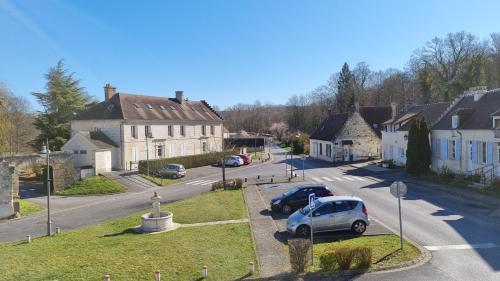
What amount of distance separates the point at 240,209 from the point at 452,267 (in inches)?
498

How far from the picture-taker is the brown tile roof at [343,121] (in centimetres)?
5456

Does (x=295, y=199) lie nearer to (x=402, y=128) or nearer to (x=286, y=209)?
(x=286, y=209)

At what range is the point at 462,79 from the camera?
6406 centimetres

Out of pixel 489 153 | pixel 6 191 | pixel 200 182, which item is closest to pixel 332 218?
pixel 489 153

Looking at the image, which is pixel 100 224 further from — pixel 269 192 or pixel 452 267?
pixel 452 267

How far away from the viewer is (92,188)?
120 ft

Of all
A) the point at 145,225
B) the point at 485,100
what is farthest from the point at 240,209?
the point at 485,100

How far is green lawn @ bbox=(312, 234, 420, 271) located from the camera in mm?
13961

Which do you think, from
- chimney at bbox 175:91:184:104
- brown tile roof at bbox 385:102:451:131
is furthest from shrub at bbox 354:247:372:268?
chimney at bbox 175:91:184:104

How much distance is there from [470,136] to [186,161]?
29.6 m

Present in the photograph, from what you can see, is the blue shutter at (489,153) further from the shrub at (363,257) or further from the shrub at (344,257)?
the shrub at (344,257)

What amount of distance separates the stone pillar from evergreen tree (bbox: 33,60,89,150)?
22.7 meters

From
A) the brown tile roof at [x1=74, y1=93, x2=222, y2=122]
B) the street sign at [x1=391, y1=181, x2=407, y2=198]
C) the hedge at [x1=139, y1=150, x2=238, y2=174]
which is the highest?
the brown tile roof at [x1=74, y1=93, x2=222, y2=122]

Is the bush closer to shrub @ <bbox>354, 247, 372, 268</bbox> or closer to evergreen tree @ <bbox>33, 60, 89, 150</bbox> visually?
shrub @ <bbox>354, 247, 372, 268</bbox>
